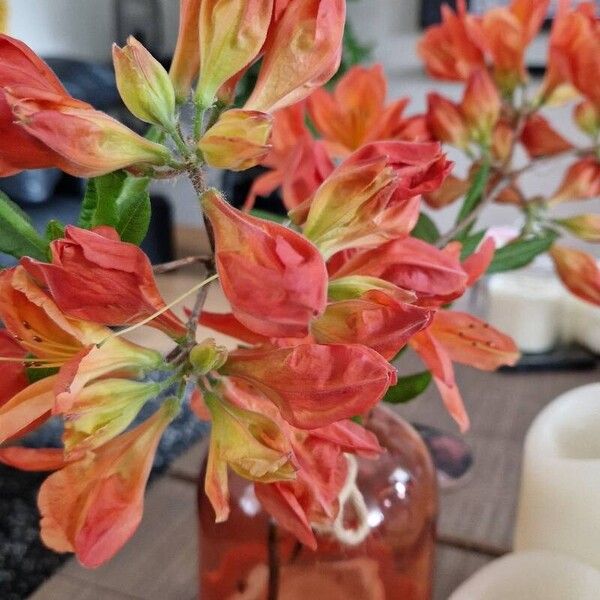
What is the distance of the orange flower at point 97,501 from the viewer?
23 cm

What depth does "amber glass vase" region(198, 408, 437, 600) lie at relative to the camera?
37cm

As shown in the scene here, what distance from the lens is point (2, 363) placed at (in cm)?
25

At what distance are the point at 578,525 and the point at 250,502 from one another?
166 millimetres

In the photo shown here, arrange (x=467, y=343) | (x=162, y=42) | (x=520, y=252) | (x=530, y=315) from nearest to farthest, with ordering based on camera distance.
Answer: (x=467, y=343)
(x=520, y=252)
(x=530, y=315)
(x=162, y=42)

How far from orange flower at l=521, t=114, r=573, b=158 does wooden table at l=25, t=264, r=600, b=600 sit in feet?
0.78

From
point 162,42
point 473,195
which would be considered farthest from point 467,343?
point 162,42

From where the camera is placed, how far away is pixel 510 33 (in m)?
0.45

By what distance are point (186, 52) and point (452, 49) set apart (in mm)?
277

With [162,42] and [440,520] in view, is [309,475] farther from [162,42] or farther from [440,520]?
[162,42]

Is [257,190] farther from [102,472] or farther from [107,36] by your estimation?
[107,36]

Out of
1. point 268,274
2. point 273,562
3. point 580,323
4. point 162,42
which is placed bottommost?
point 162,42

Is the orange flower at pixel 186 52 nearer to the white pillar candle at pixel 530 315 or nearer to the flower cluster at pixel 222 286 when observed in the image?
the flower cluster at pixel 222 286

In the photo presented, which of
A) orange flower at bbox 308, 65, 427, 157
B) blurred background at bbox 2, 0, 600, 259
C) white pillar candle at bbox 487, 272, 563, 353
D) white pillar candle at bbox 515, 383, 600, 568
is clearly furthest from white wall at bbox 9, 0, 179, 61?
white pillar candle at bbox 515, 383, 600, 568

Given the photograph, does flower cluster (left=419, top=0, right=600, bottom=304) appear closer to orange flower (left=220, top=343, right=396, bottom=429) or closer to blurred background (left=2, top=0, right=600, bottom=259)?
orange flower (left=220, top=343, right=396, bottom=429)
